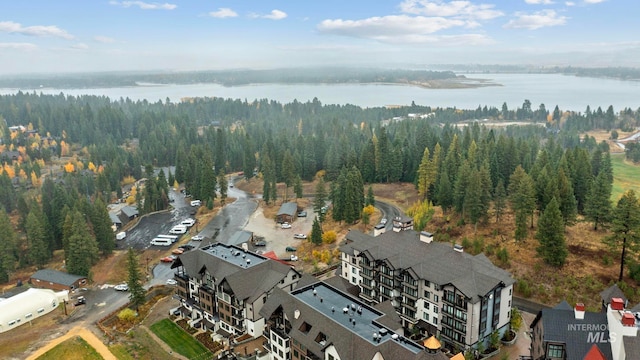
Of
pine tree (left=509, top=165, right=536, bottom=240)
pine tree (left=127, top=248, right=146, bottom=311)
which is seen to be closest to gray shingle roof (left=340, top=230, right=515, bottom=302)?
pine tree (left=509, top=165, right=536, bottom=240)

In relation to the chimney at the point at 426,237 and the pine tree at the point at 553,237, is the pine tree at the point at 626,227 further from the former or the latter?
the chimney at the point at 426,237

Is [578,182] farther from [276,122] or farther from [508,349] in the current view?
[276,122]

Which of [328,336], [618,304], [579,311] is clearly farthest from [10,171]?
[618,304]

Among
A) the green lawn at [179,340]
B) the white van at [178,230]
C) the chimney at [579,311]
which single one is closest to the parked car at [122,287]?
the green lawn at [179,340]

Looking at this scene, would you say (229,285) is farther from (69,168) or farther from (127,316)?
(69,168)

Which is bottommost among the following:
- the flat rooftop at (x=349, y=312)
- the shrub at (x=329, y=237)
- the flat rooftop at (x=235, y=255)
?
the shrub at (x=329, y=237)

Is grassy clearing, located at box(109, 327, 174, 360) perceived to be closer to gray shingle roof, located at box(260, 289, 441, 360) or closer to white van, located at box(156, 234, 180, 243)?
gray shingle roof, located at box(260, 289, 441, 360)

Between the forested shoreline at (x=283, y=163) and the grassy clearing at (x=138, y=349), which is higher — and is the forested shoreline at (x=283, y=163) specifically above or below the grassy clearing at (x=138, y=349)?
above
